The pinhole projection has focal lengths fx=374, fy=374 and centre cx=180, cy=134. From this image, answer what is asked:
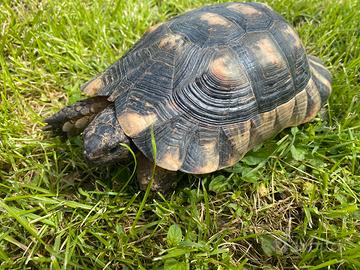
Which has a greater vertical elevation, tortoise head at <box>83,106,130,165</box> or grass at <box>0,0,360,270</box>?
tortoise head at <box>83,106,130,165</box>

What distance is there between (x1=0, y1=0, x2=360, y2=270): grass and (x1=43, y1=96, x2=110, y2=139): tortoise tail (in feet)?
0.41

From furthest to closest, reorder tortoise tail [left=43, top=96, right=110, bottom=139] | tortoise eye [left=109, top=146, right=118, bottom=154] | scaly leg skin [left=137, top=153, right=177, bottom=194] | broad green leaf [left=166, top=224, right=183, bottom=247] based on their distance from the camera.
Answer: tortoise tail [left=43, top=96, right=110, bottom=139] < scaly leg skin [left=137, top=153, right=177, bottom=194] < tortoise eye [left=109, top=146, right=118, bottom=154] < broad green leaf [left=166, top=224, right=183, bottom=247]

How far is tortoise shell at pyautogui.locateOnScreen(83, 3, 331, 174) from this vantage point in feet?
7.49

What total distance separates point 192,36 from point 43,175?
1.35 meters

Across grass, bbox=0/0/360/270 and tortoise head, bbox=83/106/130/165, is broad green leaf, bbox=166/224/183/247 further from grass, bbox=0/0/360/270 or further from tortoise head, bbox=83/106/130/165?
tortoise head, bbox=83/106/130/165

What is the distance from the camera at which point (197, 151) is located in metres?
2.31

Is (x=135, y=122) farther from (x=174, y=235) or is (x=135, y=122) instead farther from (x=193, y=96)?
(x=174, y=235)

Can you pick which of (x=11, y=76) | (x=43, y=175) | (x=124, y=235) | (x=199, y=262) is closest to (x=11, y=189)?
(x=43, y=175)

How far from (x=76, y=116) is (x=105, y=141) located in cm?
49

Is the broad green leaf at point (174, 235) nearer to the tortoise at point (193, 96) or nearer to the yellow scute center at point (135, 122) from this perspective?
the tortoise at point (193, 96)

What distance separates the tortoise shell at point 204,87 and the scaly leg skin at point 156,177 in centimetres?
17

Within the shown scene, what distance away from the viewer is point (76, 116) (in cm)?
258

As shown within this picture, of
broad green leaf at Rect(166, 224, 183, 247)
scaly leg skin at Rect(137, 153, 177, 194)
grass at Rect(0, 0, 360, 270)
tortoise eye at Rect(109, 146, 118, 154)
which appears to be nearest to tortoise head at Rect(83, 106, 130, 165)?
tortoise eye at Rect(109, 146, 118, 154)

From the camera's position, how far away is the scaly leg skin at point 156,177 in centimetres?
238
